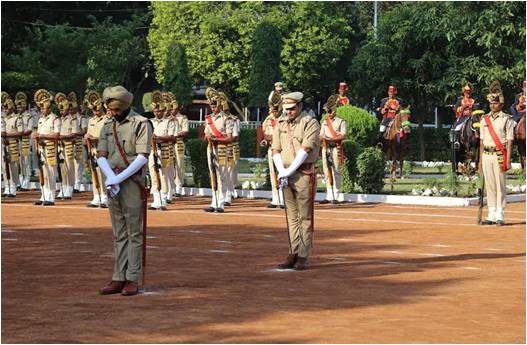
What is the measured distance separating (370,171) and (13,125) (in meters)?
8.41

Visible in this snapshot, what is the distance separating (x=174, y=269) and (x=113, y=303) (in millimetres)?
2935

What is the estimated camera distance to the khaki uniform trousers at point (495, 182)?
22.3m

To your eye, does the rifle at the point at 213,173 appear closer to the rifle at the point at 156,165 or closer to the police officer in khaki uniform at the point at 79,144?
the rifle at the point at 156,165

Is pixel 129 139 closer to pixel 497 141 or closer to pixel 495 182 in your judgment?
pixel 497 141

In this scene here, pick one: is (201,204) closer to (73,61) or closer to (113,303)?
(113,303)

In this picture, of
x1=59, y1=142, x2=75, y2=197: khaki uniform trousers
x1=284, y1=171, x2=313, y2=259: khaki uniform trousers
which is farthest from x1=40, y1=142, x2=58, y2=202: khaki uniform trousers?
x1=284, y1=171, x2=313, y2=259: khaki uniform trousers

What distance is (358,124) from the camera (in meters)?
34.0

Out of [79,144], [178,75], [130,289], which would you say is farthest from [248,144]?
[130,289]

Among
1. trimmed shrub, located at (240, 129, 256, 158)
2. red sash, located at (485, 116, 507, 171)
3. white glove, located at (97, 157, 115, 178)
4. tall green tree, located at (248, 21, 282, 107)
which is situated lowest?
trimmed shrub, located at (240, 129, 256, 158)

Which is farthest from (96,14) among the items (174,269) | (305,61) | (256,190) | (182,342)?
(182,342)

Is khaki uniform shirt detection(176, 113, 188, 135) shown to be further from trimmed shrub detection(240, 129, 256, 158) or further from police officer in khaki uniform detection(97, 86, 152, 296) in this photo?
trimmed shrub detection(240, 129, 256, 158)

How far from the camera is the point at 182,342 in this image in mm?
10891

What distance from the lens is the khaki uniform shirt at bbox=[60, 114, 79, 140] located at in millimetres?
28906

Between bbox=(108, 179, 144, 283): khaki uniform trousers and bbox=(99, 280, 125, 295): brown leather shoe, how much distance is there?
0.14ft
